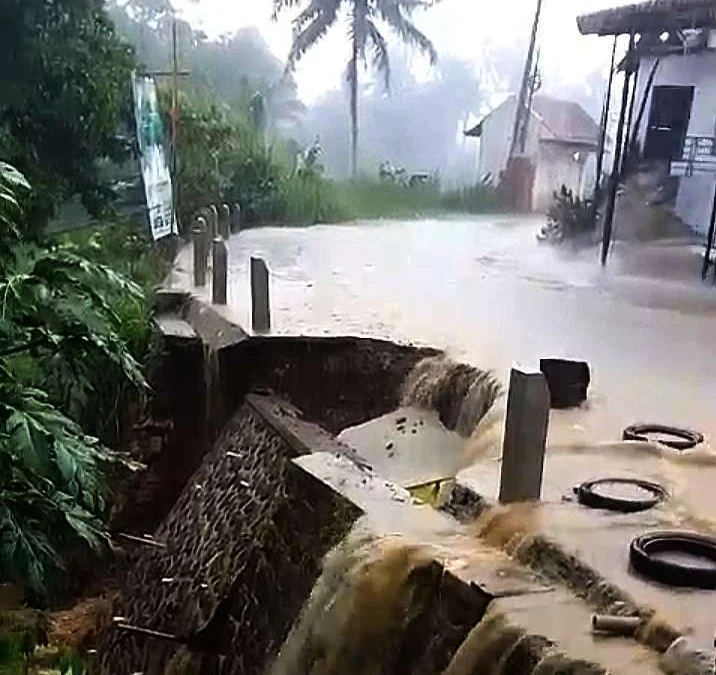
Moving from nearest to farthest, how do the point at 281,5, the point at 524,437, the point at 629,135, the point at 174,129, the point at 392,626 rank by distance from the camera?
the point at 392,626 < the point at 524,437 < the point at 174,129 < the point at 629,135 < the point at 281,5

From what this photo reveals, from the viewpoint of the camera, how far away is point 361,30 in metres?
11.4

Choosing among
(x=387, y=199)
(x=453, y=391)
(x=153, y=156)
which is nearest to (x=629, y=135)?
(x=387, y=199)

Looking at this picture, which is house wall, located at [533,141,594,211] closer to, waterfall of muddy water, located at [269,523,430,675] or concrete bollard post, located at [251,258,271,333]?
concrete bollard post, located at [251,258,271,333]

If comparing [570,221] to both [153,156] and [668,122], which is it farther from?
[153,156]

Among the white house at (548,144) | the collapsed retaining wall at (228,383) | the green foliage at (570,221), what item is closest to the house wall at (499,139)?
the white house at (548,144)

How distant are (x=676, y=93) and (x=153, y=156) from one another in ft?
15.8

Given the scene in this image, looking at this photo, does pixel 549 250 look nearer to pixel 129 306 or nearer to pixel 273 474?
pixel 129 306

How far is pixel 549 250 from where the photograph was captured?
9836mm

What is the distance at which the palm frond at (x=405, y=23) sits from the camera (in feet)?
37.0

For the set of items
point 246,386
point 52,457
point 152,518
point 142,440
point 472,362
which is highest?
point 52,457

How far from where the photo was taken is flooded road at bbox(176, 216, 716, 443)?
4480mm

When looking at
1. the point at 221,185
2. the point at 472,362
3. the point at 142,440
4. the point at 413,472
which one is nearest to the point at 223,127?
the point at 221,185

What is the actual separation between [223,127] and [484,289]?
3340 mm

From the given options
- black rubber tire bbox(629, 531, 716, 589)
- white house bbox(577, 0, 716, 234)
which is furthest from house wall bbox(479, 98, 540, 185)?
black rubber tire bbox(629, 531, 716, 589)
